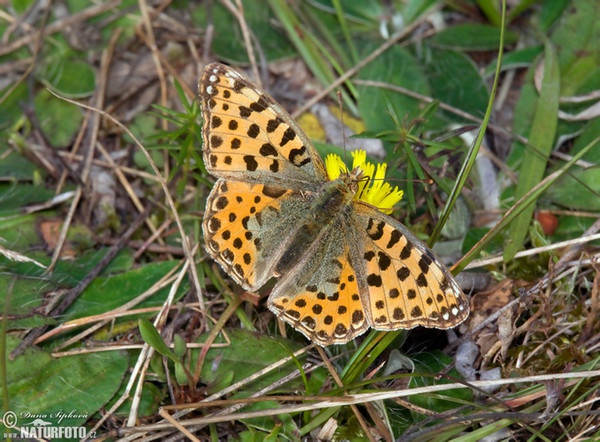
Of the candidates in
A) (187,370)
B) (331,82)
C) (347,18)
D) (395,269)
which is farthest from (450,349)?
(347,18)

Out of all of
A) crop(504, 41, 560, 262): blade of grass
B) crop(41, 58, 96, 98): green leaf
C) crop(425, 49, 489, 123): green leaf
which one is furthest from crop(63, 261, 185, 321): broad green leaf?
crop(425, 49, 489, 123): green leaf

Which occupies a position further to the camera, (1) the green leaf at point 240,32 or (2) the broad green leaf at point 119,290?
(1) the green leaf at point 240,32

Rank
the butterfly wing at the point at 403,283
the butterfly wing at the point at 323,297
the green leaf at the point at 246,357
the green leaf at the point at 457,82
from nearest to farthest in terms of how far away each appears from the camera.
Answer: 1. the butterfly wing at the point at 403,283
2. the butterfly wing at the point at 323,297
3. the green leaf at the point at 246,357
4. the green leaf at the point at 457,82

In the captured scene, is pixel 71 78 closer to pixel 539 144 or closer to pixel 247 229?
pixel 247 229

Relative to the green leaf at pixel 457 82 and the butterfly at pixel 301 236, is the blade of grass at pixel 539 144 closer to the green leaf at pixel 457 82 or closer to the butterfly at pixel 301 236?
the green leaf at pixel 457 82

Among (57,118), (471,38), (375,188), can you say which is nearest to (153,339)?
(375,188)

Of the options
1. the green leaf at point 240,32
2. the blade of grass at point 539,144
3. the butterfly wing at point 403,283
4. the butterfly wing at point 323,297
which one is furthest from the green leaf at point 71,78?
the blade of grass at point 539,144
